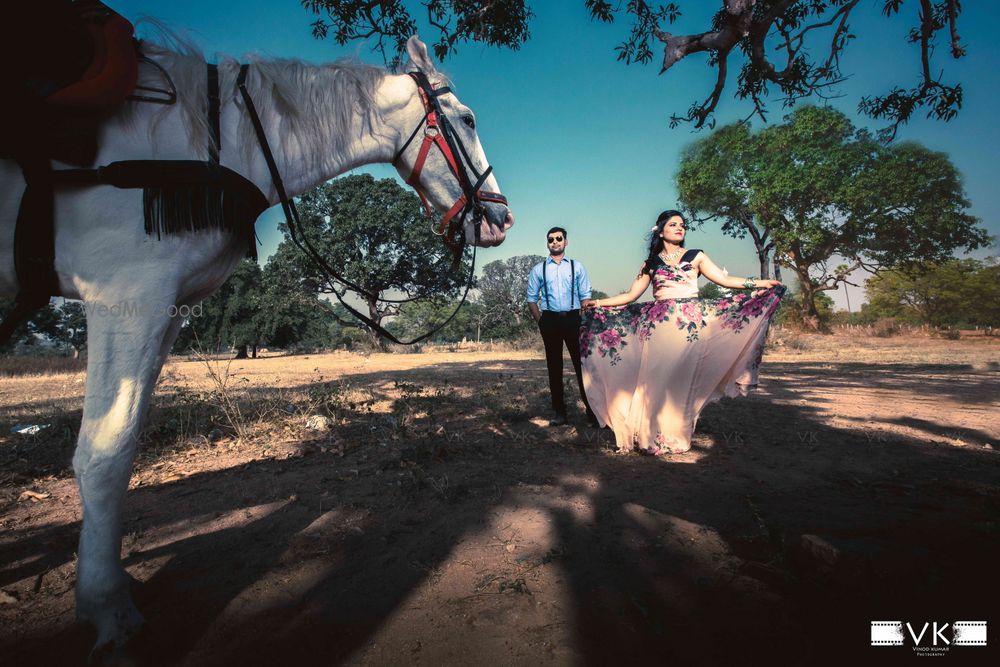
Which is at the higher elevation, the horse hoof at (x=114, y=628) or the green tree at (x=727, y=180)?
the green tree at (x=727, y=180)

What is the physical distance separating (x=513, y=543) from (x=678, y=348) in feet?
8.26

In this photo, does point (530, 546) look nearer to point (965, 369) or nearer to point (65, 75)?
point (65, 75)

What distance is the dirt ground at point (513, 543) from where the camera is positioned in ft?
5.22

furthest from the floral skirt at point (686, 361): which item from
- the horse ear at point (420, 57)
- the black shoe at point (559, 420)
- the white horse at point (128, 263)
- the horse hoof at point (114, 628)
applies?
the horse hoof at point (114, 628)

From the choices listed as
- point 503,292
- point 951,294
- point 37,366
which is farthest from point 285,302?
point 951,294

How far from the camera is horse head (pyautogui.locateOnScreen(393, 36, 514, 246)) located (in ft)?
8.44

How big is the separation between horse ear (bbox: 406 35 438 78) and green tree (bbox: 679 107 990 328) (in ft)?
79.3

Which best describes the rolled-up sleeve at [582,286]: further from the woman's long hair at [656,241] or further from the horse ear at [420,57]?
the horse ear at [420,57]

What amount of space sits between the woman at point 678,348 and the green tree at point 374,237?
22.5 meters

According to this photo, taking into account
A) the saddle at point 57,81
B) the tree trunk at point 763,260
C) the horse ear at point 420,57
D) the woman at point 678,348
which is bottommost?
the woman at point 678,348

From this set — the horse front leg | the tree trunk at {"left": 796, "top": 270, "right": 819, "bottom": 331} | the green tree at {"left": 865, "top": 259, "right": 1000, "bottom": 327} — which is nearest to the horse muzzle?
the horse front leg

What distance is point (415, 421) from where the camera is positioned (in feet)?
17.3

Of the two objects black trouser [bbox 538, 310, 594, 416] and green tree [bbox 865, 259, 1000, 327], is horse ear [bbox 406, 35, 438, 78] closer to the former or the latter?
black trouser [bbox 538, 310, 594, 416]

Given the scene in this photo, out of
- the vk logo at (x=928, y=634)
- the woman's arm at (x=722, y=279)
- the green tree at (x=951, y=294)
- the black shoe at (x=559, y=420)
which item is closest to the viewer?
the vk logo at (x=928, y=634)
